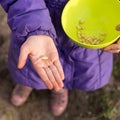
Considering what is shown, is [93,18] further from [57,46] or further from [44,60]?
[44,60]

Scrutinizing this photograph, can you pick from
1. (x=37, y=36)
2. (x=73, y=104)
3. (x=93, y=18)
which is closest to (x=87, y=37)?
(x=93, y=18)

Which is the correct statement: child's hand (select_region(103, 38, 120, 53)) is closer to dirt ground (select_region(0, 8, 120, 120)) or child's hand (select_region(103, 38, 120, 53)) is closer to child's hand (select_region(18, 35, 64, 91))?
child's hand (select_region(18, 35, 64, 91))

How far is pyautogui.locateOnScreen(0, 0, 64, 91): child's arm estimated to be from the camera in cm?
104

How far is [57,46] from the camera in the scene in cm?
129

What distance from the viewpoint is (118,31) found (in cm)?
120

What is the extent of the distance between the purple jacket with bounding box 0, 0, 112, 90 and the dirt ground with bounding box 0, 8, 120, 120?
0.54ft

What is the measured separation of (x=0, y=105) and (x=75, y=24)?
22.2 inches

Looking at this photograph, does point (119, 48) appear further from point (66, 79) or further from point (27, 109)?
point (27, 109)

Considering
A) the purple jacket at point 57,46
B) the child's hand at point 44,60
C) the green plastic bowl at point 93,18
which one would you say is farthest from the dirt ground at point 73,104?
the child's hand at point 44,60

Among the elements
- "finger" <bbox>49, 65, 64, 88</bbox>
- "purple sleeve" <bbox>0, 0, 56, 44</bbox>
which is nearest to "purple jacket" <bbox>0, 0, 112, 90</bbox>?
"purple sleeve" <bbox>0, 0, 56, 44</bbox>

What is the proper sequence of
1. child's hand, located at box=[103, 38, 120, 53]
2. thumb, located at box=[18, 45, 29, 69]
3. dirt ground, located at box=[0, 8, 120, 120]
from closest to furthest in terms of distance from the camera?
thumb, located at box=[18, 45, 29, 69]
child's hand, located at box=[103, 38, 120, 53]
dirt ground, located at box=[0, 8, 120, 120]

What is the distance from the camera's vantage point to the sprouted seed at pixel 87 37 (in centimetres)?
121

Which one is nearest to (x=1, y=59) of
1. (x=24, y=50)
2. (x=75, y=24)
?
(x=75, y=24)

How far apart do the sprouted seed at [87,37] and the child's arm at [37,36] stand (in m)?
0.14
